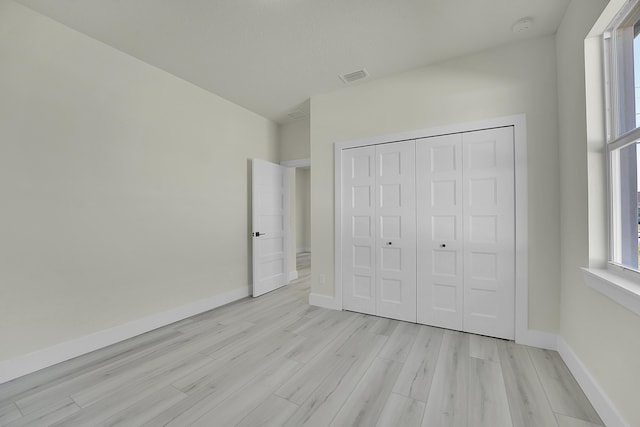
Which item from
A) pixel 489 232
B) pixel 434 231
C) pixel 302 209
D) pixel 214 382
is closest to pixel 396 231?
pixel 434 231

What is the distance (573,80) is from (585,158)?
2.19ft

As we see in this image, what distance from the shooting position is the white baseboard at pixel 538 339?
2287 mm

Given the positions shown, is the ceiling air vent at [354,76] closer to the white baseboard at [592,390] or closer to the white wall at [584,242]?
the white wall at [584,242]

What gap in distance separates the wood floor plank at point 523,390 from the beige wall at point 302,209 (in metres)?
6.75

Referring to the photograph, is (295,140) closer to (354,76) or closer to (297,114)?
(297,114)

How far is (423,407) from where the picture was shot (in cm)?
163

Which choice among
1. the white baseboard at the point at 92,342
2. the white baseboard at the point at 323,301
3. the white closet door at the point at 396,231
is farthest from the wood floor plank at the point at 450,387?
the white baseboard at the point at 92,342

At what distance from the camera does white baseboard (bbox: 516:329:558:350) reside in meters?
2.29

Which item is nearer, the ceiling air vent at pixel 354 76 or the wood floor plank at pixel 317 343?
the wood floor plank at pixel 317 343

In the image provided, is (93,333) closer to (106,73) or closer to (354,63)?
(106,73)

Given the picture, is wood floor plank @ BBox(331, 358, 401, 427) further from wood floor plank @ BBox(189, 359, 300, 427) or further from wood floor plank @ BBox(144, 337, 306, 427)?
wood floor plank @ BBox(144, 337, 306, 427)

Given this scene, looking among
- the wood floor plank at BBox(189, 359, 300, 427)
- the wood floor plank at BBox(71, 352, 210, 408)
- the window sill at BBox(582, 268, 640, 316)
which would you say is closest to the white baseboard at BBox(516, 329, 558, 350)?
the window sill at BBox(582, 268, 640, 316)

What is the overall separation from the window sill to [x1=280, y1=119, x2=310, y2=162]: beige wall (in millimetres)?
3706

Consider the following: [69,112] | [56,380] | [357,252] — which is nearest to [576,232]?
[357,252]
